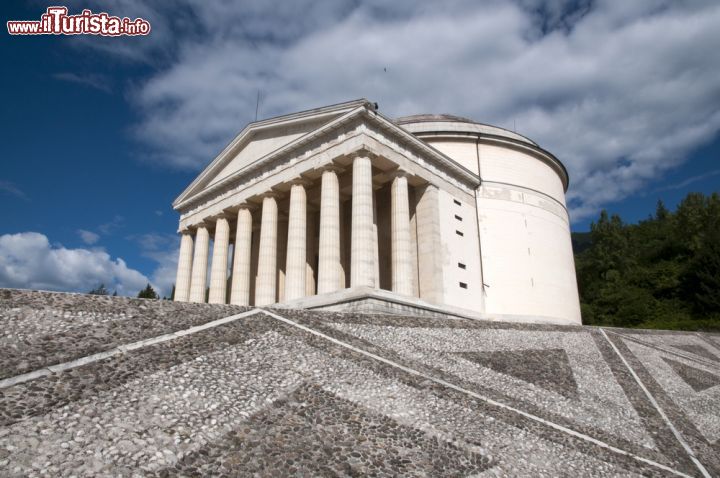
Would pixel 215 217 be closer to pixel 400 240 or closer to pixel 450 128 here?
pixel 400 240

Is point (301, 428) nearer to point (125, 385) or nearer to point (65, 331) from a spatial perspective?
point (125, 385)

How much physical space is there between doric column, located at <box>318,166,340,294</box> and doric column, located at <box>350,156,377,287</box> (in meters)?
0.93

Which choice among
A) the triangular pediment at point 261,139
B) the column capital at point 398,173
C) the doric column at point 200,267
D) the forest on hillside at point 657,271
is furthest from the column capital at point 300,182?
the forest on hillside at point 657,271

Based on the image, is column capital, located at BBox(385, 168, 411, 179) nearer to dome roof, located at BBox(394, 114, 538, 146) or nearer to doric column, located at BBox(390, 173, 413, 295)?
doric column, located at BBox(390, 173, 413, 295)

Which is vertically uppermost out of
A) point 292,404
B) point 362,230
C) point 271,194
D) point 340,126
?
point 340,126

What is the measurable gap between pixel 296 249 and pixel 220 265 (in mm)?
8045

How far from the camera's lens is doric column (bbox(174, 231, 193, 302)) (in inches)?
1261

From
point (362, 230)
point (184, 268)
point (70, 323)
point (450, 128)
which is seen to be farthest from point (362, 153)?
point (184, 268)

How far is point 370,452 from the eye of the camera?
251 inches

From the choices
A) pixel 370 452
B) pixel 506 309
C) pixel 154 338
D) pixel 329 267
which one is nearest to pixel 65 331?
pixel 154 338

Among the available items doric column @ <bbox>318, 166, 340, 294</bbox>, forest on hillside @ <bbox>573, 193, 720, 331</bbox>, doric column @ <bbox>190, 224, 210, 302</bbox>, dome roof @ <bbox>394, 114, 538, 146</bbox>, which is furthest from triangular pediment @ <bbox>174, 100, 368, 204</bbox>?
forest on hillside @ <bbox>573, 193, 720, 331</bbox>

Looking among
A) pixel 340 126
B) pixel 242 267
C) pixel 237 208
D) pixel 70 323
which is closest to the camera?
pixel 70 323

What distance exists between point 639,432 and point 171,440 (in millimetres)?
9294

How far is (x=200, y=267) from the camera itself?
30.9 meters
